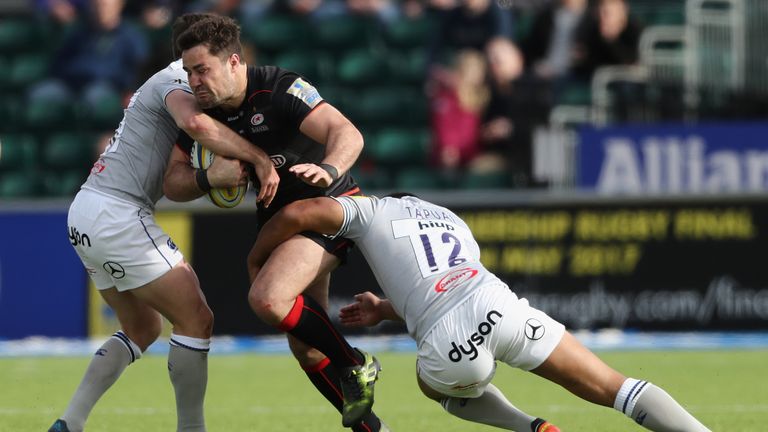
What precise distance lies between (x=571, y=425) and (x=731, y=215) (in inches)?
215

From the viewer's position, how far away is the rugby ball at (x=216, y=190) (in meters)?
6.17

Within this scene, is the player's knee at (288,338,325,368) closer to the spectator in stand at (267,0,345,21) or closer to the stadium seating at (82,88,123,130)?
the stadium seating at (82,88,123,130)

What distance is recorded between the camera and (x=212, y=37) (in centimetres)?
605

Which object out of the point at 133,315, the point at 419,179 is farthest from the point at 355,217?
the point at 419,179

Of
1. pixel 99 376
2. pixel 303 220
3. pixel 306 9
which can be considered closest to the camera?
pixel 303 220

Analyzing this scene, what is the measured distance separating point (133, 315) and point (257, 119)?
122cm

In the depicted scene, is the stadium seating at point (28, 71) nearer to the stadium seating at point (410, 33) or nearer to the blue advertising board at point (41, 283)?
the blue advertising board at point (41, 283)

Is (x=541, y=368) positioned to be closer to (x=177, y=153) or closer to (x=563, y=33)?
(x=177, y=153)

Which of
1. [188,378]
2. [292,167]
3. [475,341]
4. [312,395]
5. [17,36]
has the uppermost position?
[292,167]

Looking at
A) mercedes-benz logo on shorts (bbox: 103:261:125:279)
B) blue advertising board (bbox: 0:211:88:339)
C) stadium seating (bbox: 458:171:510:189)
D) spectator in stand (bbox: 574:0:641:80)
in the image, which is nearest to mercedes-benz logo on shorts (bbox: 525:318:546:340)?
mercedes-benz logo on shorts (bbox: 103:261:125:279)

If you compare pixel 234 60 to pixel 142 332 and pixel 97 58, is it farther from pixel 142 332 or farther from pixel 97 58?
pixel 97 58

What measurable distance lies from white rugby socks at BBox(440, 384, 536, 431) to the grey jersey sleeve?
86 cm

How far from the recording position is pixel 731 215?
1204cm

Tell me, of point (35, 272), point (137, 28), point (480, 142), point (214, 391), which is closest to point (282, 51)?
point (137, 28)
